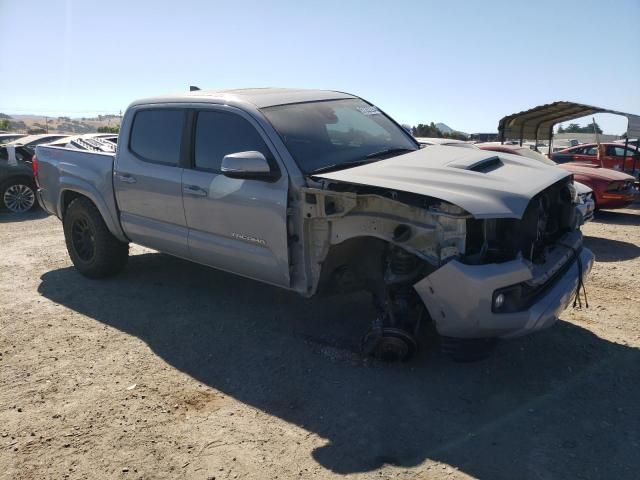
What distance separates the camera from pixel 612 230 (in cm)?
898

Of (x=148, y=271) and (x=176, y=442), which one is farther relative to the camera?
(x=148, y=271)

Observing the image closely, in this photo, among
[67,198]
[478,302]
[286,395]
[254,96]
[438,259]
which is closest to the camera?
[478,302]

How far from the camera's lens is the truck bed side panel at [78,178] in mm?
5453

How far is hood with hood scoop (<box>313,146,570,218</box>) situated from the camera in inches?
123

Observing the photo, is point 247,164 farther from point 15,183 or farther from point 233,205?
point 15,183

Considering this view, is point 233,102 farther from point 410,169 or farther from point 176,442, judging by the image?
point 176,442

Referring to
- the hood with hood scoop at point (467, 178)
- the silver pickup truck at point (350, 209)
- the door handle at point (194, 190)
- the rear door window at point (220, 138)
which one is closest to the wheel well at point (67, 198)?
the silver pickup truck at point (350, 209)

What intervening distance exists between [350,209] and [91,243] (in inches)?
136

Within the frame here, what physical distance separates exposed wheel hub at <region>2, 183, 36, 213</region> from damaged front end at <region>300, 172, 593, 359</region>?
922 centimetres

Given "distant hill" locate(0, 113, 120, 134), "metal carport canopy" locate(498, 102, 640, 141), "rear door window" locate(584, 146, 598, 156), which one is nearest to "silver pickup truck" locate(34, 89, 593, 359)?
"metal carport canopy" locate(498, 102, 640, 141)

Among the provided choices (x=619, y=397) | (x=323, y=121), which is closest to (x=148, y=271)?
(x=323, y=121)

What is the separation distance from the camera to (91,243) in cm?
593

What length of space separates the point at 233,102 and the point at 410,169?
64.1 inches

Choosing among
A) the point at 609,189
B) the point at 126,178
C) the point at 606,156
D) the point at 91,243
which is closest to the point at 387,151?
the point at 126,178
